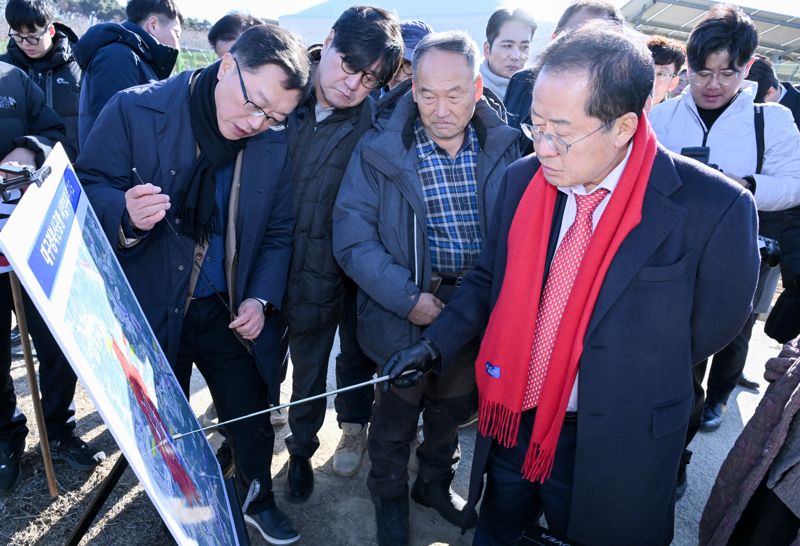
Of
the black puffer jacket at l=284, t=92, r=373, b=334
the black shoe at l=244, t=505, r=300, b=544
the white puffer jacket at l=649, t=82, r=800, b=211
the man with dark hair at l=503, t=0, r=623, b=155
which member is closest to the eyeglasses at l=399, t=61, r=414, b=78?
the man with dark hair at l=503, t=0, r=623, b=155

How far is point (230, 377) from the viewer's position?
223 centimetres

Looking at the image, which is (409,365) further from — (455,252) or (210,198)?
(210,198)

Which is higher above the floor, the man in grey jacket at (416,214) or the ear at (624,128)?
the ear at (624,128)

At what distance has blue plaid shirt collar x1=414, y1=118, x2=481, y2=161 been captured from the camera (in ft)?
7.52

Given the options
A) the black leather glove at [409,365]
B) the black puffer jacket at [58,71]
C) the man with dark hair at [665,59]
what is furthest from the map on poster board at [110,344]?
the man with dark hair at [665,59]

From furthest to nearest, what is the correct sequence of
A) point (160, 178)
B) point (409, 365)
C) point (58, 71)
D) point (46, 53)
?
point (58, 71), point (46, 53), point (160, 178), point (409, 365)

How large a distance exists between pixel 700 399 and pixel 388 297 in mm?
1584

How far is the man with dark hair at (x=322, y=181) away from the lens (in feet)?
7.57

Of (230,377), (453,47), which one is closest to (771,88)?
(453,47)

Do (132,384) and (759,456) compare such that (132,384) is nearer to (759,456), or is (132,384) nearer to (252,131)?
(252,131)

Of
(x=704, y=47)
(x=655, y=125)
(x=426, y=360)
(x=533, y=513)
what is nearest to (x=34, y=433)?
(x=426, y=360)

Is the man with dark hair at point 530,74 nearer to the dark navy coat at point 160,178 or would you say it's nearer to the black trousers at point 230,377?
the dark navy coat at point 160,178

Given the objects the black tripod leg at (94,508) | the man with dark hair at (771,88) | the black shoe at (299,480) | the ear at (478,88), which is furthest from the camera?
the man with dark hair at (771,88)

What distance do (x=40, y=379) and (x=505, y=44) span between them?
3619 mm
